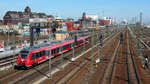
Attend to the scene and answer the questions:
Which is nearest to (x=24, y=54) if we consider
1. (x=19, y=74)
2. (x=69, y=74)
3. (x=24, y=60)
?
(x=24, y=60)

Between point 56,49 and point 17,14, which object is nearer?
point 56,49

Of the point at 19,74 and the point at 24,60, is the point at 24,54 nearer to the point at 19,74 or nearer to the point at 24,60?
the point at 24,60

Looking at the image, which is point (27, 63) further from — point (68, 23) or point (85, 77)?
point (68, 23)

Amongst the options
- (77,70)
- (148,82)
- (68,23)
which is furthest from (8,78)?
(68,23)

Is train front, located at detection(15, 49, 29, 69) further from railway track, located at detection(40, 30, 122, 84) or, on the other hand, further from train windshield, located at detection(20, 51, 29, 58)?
railway track, located at detection(40, 30, 122, 84)

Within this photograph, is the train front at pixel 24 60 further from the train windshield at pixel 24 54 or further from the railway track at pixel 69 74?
the railway track at pixel 69 74

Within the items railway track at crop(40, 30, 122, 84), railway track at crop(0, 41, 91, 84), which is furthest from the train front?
railway track at crop(40, 30, 122, 84)

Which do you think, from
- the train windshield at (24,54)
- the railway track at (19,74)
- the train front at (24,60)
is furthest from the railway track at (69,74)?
the train windshield at (24,54)

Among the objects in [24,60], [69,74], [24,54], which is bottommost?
[69,74]

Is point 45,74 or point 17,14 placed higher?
point 17,14

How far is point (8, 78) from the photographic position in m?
18.5

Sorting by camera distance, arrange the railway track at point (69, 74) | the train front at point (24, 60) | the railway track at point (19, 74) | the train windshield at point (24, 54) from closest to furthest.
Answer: the railway track at point (69, 74), the railway track at point (19, 74), the train front at point (24, 60), the train windshield at point (24, 54)

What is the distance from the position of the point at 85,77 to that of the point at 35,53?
7.23m

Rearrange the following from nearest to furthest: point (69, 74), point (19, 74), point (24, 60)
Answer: point (19, 74) < point (69, 74) < point (24, 60)
